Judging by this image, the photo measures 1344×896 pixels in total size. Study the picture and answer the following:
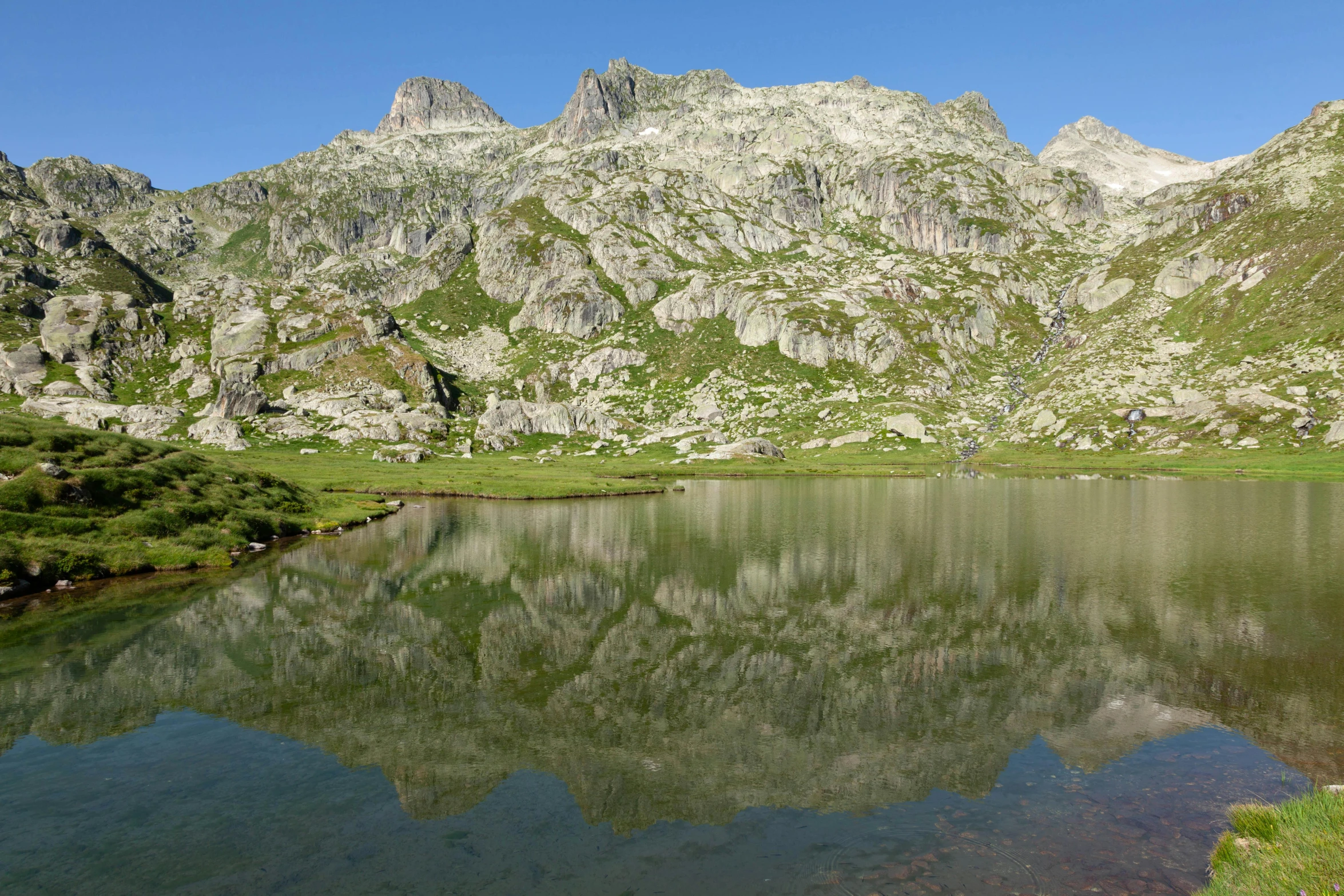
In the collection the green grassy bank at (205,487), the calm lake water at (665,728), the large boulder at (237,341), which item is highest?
the large boulder at (237,341)

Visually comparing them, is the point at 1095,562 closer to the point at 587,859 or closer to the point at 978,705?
the point at 978,705

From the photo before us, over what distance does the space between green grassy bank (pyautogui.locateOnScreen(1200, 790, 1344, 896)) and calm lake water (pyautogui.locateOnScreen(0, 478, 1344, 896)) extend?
819mm

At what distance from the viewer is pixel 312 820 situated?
15.0 m

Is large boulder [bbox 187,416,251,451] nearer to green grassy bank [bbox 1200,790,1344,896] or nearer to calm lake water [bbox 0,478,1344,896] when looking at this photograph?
calm lake water [bbox 0,478,1344,896]

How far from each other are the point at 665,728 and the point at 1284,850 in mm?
13798

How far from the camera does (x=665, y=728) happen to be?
→ 1959 cm

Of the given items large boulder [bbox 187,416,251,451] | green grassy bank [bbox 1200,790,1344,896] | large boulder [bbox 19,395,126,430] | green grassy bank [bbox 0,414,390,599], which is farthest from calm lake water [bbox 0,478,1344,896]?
large boulder [bbox 19,395,126,430]

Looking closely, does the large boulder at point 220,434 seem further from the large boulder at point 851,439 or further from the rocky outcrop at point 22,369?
the large boulder at point 851,439

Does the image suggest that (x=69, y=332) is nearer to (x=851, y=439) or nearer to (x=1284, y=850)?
(x=851, y=439)

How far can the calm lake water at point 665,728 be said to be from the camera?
1338 cm

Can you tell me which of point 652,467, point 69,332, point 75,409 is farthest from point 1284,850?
point 69,332

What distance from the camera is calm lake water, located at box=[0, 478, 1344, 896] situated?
13.4 metres

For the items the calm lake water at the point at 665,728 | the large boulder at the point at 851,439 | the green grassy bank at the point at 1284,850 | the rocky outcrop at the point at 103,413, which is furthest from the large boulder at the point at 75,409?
the green grassy bank at the point at 1284,850

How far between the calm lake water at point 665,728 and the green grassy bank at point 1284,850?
819mm
